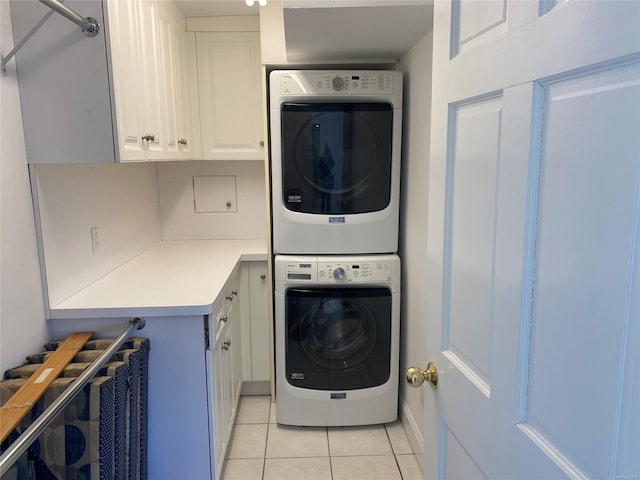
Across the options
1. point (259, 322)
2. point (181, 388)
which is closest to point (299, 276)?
point (259, 322)

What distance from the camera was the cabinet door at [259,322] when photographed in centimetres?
269

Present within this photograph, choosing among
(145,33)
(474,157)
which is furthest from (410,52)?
(474,157)

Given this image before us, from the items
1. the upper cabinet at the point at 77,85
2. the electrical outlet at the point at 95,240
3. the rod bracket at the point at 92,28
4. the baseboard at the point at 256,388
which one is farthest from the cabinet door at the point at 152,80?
the baseboard at the point at 256,388

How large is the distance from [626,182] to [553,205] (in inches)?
5.5

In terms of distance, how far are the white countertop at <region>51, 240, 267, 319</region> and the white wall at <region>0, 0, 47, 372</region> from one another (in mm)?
145

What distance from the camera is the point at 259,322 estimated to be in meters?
2.74

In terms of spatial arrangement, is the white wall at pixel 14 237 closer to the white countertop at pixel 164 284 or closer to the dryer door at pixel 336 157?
the white countertop at pixel 164 284

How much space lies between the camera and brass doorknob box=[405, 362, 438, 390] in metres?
1.14

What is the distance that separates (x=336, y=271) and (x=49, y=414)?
1.48 m

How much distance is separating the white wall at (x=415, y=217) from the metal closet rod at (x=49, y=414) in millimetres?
1280

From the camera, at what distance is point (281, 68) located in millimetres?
2482

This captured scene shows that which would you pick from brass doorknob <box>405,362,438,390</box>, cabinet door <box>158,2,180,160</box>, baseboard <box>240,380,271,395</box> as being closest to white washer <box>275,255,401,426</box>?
baseboard <box>240,380,271,395</box>

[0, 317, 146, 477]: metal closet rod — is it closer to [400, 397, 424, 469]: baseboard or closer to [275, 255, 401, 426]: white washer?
[275, 255, 401, 426]: white washer

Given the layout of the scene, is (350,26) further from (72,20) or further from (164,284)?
(164,284)
